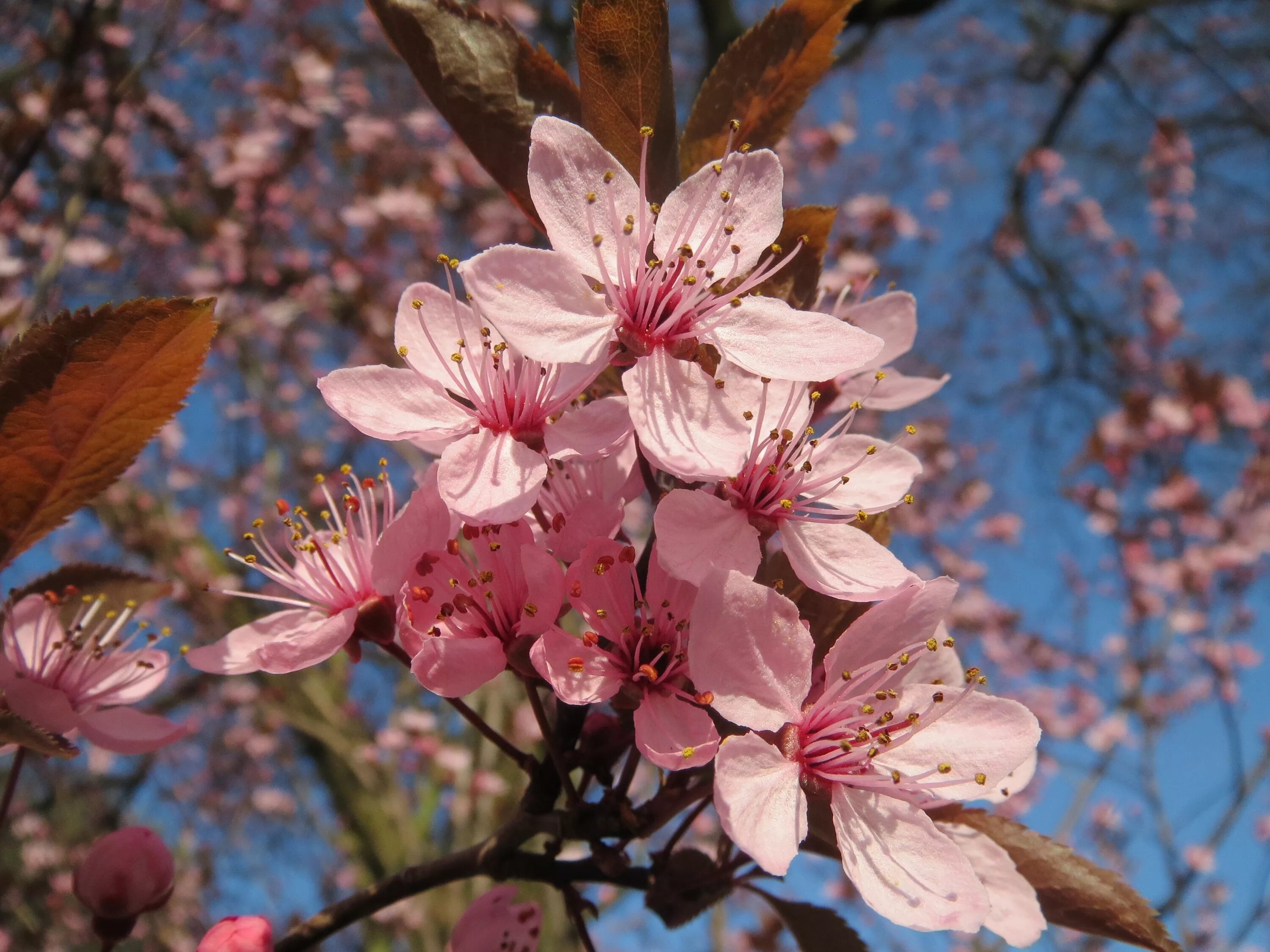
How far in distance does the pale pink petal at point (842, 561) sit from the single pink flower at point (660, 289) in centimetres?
14

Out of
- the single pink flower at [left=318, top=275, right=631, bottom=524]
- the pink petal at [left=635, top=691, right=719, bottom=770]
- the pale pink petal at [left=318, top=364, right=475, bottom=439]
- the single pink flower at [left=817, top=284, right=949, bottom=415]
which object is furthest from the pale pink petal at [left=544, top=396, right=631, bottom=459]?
the single pink flower at [left=817, top=284, right=949, bottom=415]

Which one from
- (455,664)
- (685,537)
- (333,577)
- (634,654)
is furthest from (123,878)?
(685,537)

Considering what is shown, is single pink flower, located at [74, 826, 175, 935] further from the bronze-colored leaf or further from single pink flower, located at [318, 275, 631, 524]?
single pink flower, located at [318, 275, 631, 524]

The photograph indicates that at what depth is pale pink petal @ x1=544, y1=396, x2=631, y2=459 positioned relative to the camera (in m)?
0.83

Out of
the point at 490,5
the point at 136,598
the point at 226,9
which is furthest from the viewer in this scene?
the point at 490,5

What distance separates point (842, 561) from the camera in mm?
874

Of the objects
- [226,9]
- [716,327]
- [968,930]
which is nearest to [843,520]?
[716,327]

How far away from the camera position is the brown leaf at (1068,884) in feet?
2.91

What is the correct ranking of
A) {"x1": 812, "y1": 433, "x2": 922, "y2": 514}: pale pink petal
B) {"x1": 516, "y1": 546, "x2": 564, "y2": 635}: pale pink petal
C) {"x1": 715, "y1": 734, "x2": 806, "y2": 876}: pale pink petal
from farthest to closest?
{"x1": 812, "y1": 433, "x2": 922, "y2": 514}: pale pink petal → {"x1": 516, "y1": 546, "x2": 564, "y2": 635}: pale pink petal → {"x1": 715, "y1": 734, "x2": 806, "y2": 876}: pale pink petal

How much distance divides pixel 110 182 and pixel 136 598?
3.65 metres

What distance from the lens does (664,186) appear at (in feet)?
3.20

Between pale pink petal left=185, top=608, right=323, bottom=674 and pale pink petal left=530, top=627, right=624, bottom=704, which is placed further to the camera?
pale pink petal left=185, top=608, right=323, bottom=674

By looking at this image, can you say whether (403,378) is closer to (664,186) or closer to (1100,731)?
(664,186)

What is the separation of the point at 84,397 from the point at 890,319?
34.3 inches
